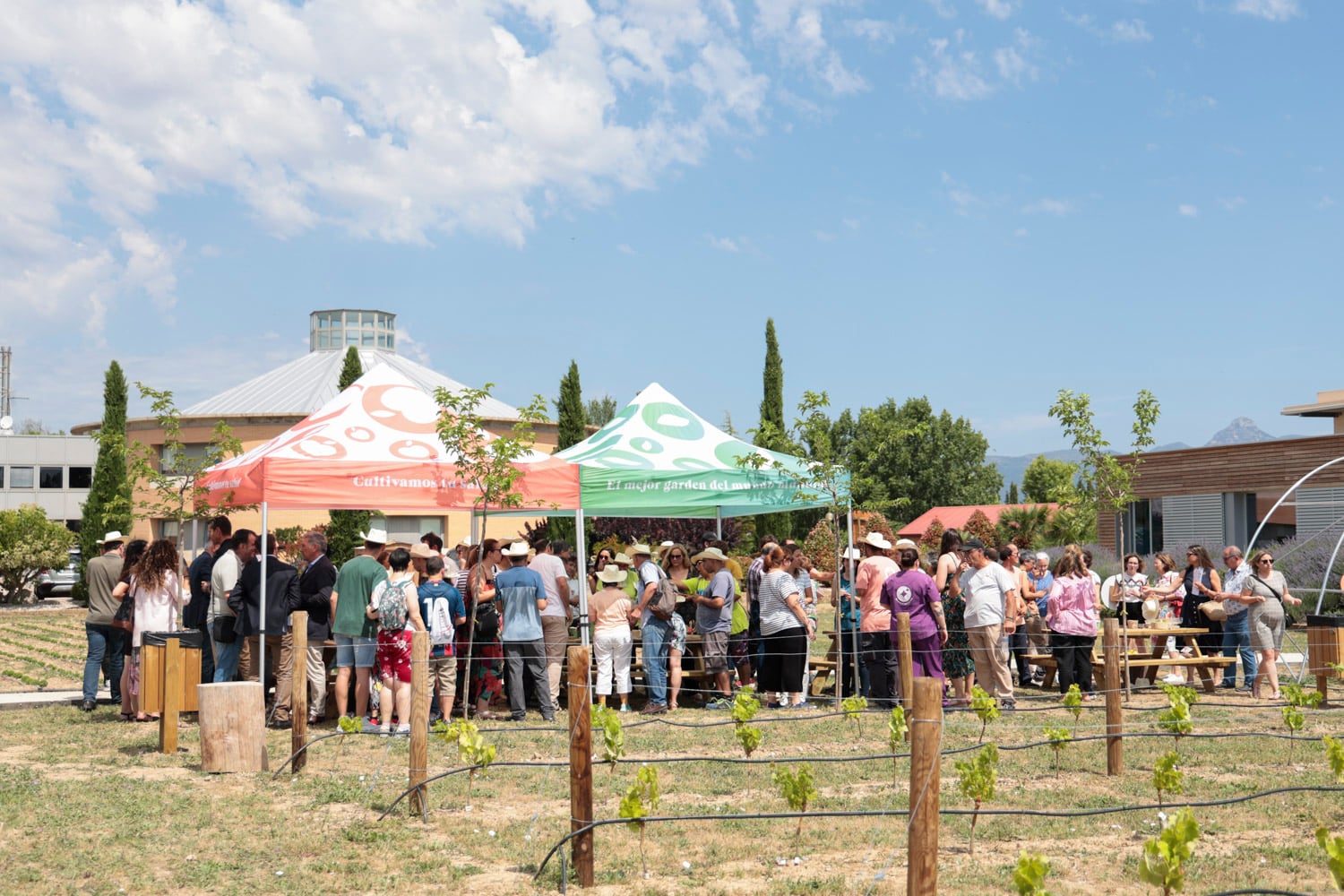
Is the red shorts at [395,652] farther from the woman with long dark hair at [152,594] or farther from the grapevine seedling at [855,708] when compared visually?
the grapevine seedling at [855,708]

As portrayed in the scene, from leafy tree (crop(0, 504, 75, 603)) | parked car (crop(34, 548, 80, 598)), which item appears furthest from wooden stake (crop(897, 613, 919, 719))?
parked car (crop(34, 548, 80, 598))

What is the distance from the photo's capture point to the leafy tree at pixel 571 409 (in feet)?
131

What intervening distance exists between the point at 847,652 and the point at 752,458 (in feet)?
8.49

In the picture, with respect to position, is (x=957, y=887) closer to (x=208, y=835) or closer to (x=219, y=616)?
(x=208, y=835)

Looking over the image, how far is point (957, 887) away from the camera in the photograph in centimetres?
598

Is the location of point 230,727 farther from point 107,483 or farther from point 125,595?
point 107,483

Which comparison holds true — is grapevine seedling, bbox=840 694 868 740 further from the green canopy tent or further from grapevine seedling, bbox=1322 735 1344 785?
grapevine seedling, bbox=1322 735 1344 785

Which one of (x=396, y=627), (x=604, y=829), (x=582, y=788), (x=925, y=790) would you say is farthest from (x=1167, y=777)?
(x=396, y=627)

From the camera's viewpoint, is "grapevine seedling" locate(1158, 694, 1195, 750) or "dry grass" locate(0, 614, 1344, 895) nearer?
"dry grass" locate(0, 614, 1344, 895)

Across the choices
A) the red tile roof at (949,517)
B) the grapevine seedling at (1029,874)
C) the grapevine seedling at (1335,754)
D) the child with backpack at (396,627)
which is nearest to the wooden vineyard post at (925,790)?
the grapevine seedling at (1029,874)

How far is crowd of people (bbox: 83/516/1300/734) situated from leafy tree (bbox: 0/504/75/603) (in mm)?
24930

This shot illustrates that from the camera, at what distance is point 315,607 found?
11.2m

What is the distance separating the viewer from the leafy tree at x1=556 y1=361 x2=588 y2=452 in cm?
3997

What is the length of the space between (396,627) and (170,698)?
5.94 feet
